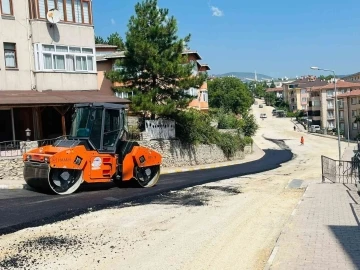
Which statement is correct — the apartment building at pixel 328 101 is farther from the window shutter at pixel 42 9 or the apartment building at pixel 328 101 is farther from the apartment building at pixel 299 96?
the window shutter at pixel 42 9

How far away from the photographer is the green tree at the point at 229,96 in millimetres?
89188

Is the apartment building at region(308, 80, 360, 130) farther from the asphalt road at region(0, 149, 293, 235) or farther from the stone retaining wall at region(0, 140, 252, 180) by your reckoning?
the asphalt road at region(0, 149, 293, 235)

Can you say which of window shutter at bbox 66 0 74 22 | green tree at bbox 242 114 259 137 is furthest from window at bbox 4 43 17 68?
green tree at bbox 242 114 259 137

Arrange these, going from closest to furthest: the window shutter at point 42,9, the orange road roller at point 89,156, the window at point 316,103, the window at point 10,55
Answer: the orange road roller at point 89,156 → the window at point 10,55 → the window shutter at point 42,9 → the window at point 316,103

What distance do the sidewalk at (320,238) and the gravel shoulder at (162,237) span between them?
366mm

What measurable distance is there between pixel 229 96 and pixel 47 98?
69.6 m

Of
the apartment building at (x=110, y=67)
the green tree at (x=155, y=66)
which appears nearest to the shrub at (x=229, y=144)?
the apartment building at (x=110, y=67)

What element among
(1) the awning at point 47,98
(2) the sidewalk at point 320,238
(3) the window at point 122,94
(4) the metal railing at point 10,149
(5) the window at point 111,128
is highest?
(3) the window at point 122,94

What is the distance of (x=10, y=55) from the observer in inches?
918

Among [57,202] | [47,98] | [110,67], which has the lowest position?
[57,202]

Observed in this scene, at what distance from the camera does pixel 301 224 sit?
1043 cm

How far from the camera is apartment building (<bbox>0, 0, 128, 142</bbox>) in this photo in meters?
22.8

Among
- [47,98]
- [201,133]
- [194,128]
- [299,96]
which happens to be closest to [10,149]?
[47,98]

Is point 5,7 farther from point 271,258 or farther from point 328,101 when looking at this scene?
point 328,101
